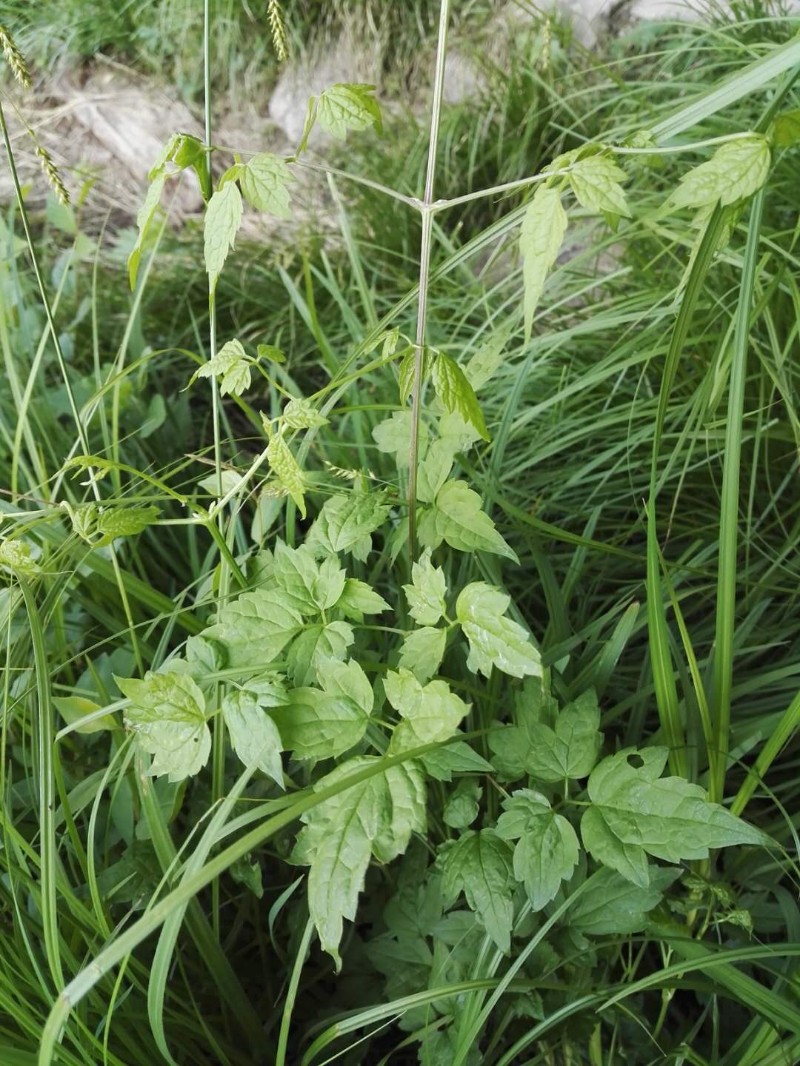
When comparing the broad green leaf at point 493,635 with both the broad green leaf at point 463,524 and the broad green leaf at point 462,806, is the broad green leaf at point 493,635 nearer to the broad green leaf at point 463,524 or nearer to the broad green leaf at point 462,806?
the broad green leaf at point 463,524

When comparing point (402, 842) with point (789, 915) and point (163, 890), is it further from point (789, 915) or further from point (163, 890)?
point (789, 915)

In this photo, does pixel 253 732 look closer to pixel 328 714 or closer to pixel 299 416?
pixel 328 714

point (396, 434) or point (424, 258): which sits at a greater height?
point (424, 258)

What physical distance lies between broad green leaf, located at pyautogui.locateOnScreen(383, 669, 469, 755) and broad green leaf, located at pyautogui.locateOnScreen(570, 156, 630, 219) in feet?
1.15

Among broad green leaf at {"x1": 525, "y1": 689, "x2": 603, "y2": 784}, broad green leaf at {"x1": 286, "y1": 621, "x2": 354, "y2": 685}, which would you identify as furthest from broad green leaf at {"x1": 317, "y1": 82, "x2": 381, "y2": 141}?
broad green leaf at {"x1": 525, "y1": 689, "x2": 603, "y2": 784}

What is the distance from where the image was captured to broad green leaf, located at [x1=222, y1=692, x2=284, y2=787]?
1.87ft

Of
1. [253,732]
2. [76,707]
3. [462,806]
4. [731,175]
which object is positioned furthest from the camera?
[76,707]

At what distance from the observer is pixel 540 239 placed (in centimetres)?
50

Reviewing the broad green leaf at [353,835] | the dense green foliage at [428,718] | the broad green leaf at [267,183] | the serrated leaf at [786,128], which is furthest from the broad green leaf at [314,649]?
the serrated leaf at [786,128]

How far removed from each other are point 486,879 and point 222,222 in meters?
0.54

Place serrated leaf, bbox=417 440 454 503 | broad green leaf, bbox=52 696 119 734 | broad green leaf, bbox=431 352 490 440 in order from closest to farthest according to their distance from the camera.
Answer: broad green leaf, bbox=431 352 490 440, serrated leaf, bbox=417 440 454 503, broad green leaf, bbox=52 696 119 734

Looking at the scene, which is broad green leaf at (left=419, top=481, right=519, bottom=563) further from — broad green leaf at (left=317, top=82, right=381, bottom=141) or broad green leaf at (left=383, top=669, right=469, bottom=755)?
broad green leaf at (left=317, top=82, right=381, bottom=141)

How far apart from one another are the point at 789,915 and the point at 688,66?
161cm

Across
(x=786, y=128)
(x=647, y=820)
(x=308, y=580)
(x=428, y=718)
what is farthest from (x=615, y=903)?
(x=786, y=128)
